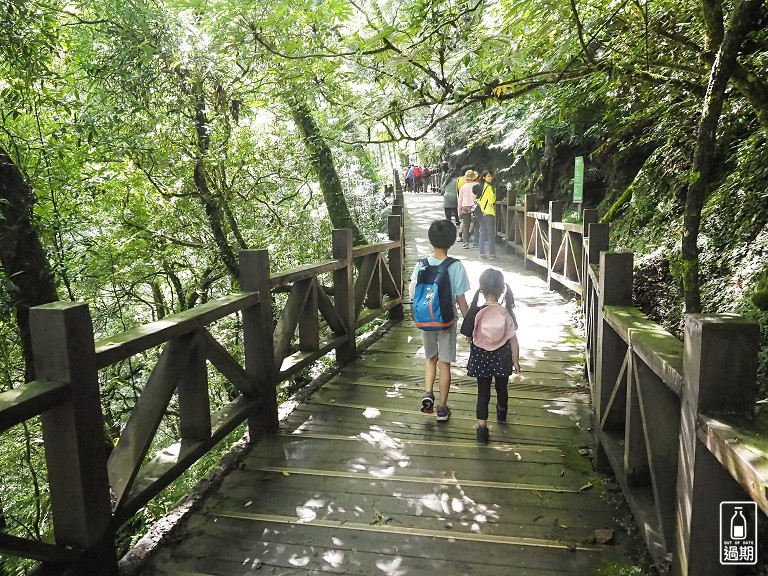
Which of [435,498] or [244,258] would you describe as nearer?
[435,498]

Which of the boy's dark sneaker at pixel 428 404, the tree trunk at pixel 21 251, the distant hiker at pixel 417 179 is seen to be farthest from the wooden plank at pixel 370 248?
the distant hiker at pixel 417 179

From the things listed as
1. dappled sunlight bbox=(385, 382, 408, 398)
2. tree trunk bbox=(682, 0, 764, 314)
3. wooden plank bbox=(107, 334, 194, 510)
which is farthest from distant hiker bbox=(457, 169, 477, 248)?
wooden plank bbox=(107, 334, 194, 510)

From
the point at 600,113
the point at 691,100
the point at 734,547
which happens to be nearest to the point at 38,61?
the point at 691,100

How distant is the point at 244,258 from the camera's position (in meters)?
4.25

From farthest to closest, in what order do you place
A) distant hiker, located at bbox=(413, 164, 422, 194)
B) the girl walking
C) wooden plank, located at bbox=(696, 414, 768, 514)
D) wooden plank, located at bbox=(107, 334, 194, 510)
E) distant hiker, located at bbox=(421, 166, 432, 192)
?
1. distant hiker, located at bbox=(421, 166, 432, 192)
2. distant hiker, located at bbox=(413, 164, 422, 194)
3. the girl walking
4. wooden plank, located at bbox=(107, 334, 194, 510)
5. wooden plank, located at bbox=(696, 414, 768, 514)

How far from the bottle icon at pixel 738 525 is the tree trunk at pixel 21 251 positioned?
4371mm

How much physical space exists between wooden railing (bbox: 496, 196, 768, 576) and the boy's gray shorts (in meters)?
1.19

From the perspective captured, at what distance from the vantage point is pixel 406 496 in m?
3.52

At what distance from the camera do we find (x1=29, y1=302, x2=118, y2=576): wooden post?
2338 millimetres

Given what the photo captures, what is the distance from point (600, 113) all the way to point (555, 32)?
17.7 ft

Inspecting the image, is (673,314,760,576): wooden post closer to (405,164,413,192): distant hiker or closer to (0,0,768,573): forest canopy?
(0,0,768,573): forest canopy

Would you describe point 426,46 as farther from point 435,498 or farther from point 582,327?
point 582,327

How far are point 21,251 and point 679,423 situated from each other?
4.45 meters

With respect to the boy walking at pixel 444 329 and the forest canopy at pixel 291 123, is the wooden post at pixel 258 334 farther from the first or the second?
the forest canopy at pixel 291 123
